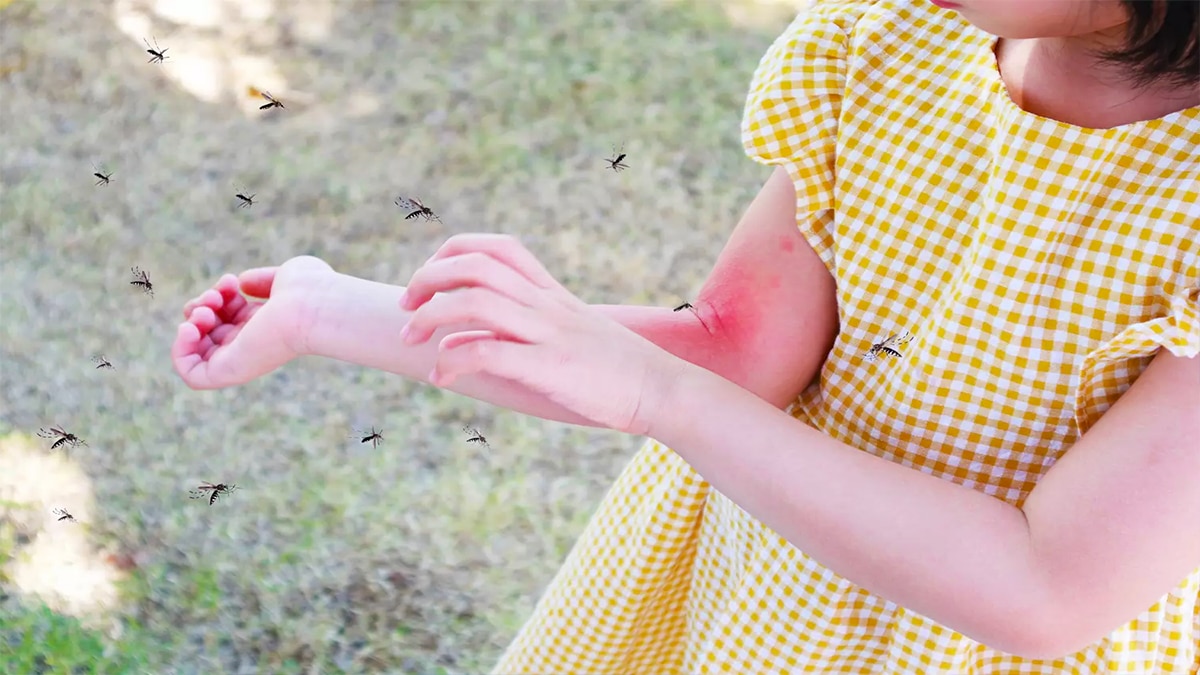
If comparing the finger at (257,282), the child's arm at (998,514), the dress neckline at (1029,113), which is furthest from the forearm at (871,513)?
the finger at (257,282)

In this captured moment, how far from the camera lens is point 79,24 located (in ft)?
6.92

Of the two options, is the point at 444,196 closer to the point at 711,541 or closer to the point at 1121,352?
the point at 711,541

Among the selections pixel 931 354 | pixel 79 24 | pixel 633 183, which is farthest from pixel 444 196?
pixel 931 354

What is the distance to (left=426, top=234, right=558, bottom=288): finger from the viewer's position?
0.69m

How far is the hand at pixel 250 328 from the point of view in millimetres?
810

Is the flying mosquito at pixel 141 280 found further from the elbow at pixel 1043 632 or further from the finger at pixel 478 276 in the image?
the elbow at pixel 1043 632

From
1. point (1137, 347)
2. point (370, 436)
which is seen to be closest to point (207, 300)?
point (1137, 347)

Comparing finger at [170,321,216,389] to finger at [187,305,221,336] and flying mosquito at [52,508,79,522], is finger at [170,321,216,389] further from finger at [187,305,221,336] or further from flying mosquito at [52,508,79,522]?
flying mosquito at [52,508,79,522]

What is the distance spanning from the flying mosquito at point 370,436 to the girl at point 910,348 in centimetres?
74

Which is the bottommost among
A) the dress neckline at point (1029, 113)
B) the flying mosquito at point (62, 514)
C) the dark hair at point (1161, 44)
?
the flying mosquito at point (62, 514)

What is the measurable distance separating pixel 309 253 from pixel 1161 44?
1429 mm

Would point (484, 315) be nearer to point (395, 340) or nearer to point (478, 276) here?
point (478, 276)

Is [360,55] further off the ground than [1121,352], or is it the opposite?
[1121,352]

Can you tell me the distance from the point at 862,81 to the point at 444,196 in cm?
133
